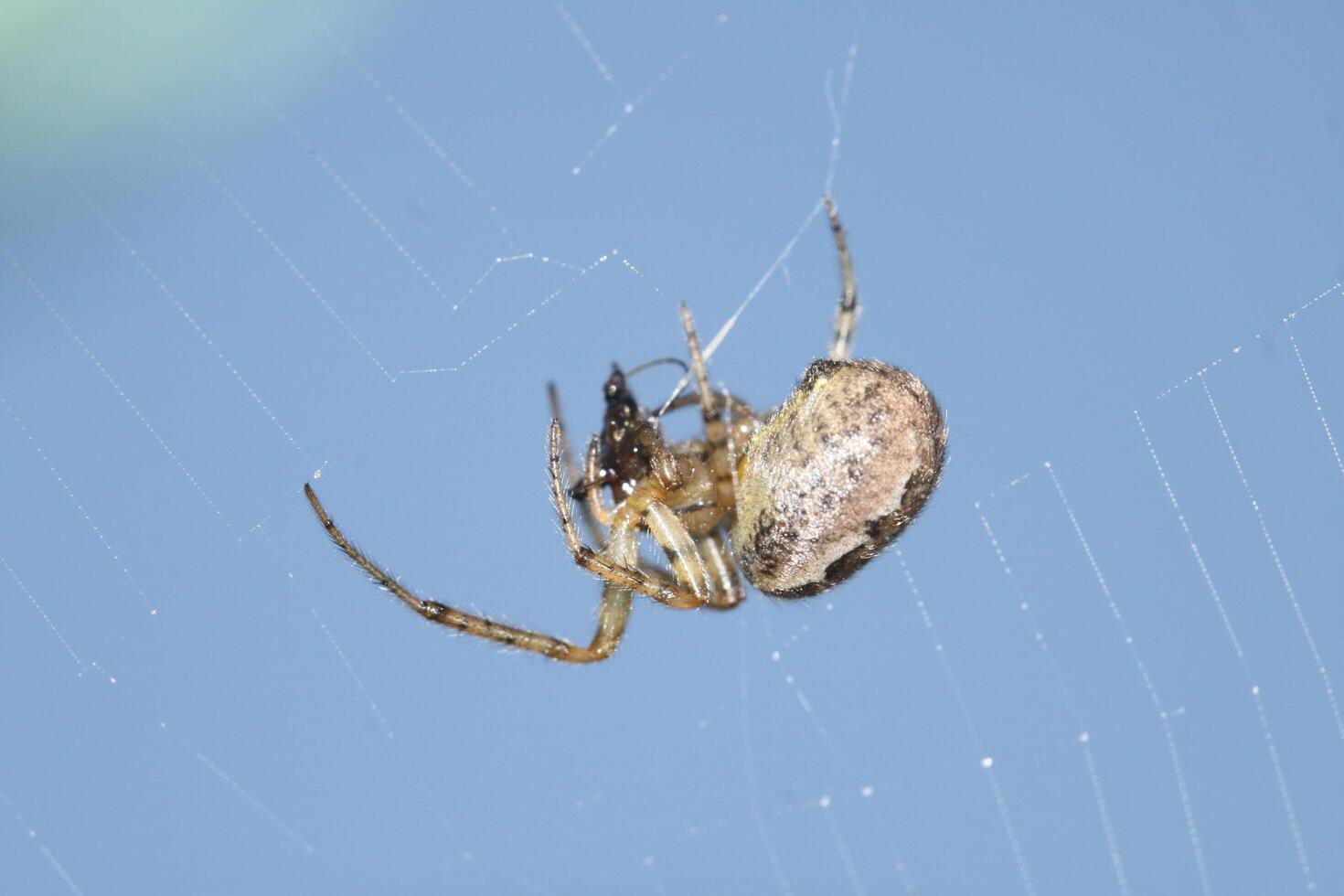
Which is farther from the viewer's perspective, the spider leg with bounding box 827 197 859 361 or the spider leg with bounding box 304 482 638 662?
the spider leg with bounding box 827 197 859 361

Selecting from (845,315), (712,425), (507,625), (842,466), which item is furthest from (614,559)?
(845,315)

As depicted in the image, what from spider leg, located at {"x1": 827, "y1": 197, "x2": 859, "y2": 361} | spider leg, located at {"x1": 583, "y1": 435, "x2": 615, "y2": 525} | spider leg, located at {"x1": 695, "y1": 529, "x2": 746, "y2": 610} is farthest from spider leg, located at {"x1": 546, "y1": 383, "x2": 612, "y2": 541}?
spider leg, located at {"x1": 827, "y1": 197, "x2": 859, "y2": 361}

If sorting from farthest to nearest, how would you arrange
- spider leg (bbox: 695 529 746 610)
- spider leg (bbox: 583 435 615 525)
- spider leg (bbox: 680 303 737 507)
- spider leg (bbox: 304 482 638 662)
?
spider leg (bbox: 695 529 746 610), spider leg (bbox: 583 435 615 525), spider leg (bbox: 304 482 638 662), spider leg (bbox: 680 303 737 507)

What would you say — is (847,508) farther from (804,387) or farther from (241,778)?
(241,778)

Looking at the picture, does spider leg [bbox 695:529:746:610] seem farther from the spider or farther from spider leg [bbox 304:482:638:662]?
spider leg [bbox 304:482:638:662]

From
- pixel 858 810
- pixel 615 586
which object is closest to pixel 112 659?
pixel 615 586

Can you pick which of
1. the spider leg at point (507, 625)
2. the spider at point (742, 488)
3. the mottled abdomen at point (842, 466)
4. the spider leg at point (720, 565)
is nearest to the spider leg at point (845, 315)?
the spider at point (742, 488)

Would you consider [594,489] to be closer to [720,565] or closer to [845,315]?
[720,565]

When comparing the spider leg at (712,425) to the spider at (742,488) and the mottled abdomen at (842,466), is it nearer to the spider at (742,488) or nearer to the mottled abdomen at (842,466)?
the spider at (742,488)
